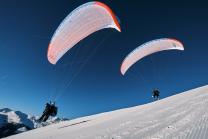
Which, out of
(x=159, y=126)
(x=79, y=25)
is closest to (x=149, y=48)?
(x=79, y=25)

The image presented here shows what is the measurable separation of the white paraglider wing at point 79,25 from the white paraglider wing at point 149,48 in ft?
21.8

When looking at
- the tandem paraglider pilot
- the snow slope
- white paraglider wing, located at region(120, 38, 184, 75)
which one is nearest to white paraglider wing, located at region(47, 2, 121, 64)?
the tandem paraglider pilot

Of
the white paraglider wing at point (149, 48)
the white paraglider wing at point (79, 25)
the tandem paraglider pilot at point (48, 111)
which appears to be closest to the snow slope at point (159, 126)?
the white paraglider wing at point (79, 25)

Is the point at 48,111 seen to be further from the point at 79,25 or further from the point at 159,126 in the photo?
the point at 159,126

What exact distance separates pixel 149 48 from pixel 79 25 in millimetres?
9178

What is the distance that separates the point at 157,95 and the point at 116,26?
15.3 meters

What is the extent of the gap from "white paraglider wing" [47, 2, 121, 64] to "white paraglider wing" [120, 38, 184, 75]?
6.65 m

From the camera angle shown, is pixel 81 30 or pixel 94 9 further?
pixel 81 30

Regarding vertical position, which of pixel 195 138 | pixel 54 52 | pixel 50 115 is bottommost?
pixel 195 138

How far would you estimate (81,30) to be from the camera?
16812mm

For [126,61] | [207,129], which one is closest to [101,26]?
[126,61]

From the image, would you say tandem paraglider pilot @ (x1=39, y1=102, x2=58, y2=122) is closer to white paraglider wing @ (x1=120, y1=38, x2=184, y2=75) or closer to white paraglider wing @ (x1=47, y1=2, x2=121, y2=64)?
white paraglider wing @ (x1=47, y1=2, x2=121, y2=64)

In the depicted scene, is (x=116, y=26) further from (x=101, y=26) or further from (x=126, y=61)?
(x=126, y=61)

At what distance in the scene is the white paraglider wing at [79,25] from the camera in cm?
1415
